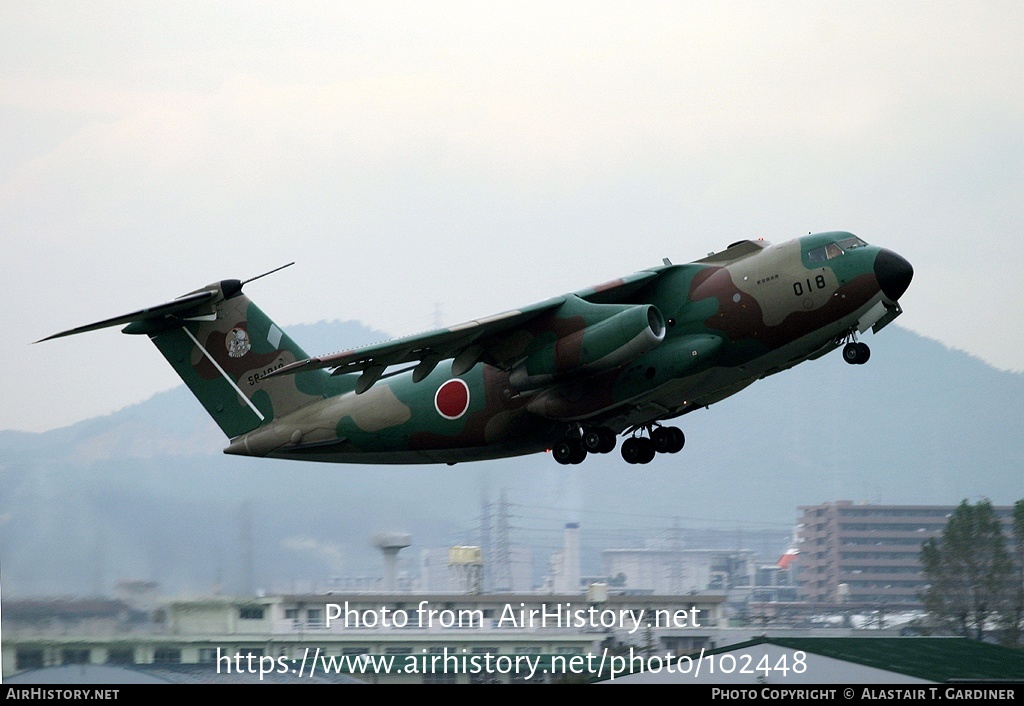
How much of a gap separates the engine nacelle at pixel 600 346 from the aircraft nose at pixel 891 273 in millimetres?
3673

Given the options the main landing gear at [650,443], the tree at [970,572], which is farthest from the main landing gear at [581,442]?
the tree at [970,572]

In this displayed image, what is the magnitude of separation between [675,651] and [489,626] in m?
4.73

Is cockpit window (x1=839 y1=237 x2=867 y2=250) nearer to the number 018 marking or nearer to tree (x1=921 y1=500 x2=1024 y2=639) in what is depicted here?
the number 018 marking

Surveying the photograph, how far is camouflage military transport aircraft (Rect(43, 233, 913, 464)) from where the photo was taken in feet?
72.8

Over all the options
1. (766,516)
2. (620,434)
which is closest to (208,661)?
(620,434)

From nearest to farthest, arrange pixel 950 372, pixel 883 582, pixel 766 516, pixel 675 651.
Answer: pixel 675 651 < pixel 883 582 < pixel 766 516 < pixel 950 372

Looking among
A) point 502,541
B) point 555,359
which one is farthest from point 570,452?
point 502,541

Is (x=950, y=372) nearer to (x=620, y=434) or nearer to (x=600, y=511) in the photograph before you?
(x=600, y=511)

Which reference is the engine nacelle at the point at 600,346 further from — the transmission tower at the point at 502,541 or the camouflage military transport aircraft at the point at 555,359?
the transmission tower at the point at 502,541

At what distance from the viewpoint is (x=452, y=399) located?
955 inches

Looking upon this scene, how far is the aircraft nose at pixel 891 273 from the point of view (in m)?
22.0

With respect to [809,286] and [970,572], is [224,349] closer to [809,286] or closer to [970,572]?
[809,286]

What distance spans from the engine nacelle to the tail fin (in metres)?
5.05
